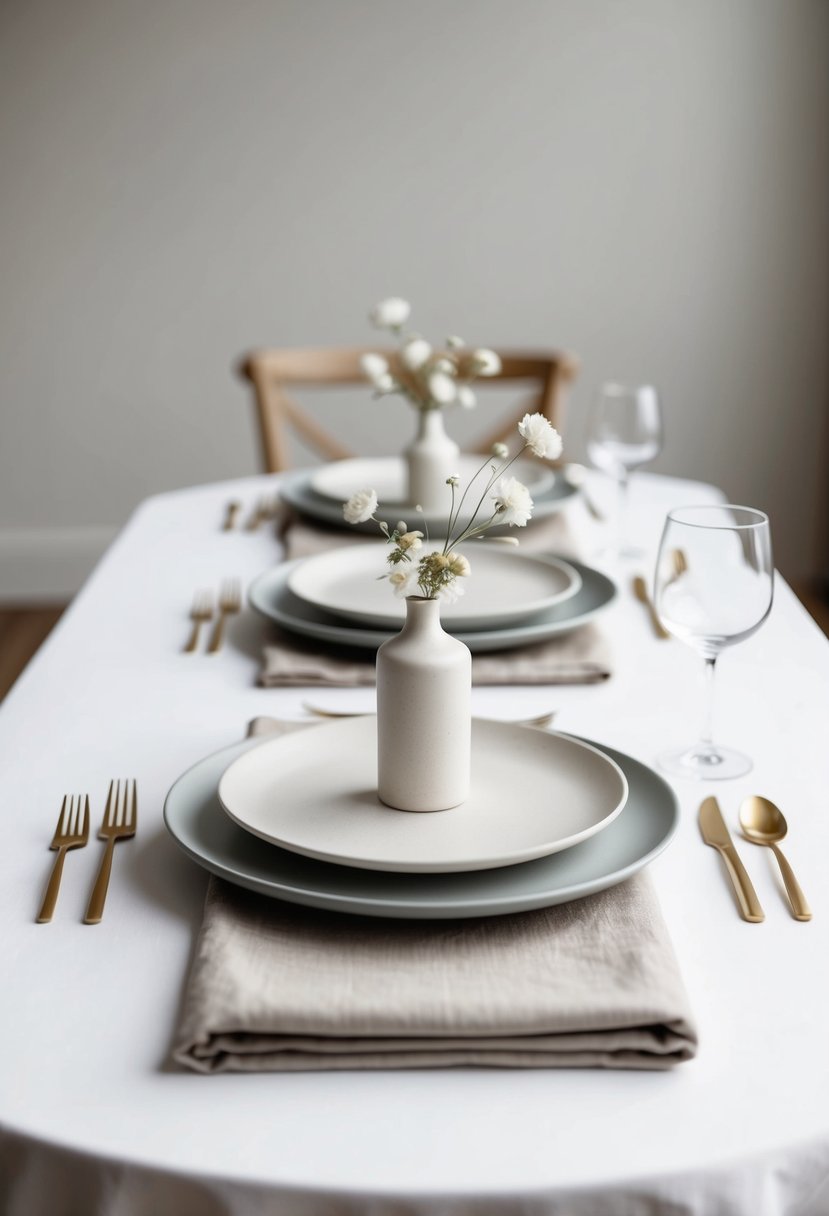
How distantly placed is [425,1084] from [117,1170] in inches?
5.9

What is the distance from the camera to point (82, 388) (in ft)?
13.1

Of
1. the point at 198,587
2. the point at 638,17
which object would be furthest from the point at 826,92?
the point at 198,587

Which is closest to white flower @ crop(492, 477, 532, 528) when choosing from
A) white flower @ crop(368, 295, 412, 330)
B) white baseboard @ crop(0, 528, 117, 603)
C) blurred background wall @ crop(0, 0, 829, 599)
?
white flower @ crop(368, 295, 412, 330)

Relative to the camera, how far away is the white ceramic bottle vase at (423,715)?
788 millimetres

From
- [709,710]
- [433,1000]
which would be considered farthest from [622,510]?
[433,1000]

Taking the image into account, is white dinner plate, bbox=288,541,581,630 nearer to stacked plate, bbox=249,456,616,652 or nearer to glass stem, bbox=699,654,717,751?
stacked plate, bbox=249,456,616,652

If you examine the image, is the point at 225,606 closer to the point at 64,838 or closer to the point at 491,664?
the point at 491,664

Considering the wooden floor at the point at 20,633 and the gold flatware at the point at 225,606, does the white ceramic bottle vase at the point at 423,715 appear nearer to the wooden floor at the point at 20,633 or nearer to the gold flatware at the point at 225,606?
the gold flatware at the point at 225,606

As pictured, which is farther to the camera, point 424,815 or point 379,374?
point 379,374

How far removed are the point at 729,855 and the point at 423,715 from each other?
0.76ft

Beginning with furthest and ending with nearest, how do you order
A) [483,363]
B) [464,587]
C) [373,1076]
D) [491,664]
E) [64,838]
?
[483,363]
[464,587]
[491,664]
[64,838]
[373,1076]

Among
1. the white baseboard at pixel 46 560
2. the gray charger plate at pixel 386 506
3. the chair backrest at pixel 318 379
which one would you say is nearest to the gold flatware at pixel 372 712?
the gray charger plate at pixel 386 506

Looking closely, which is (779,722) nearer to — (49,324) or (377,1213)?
(377,1213)

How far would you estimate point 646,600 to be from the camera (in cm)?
143
